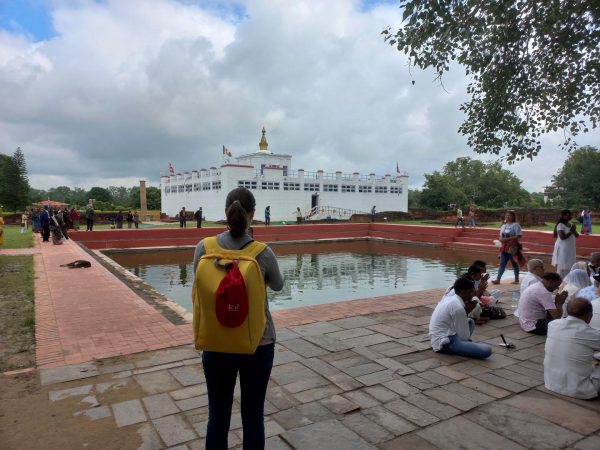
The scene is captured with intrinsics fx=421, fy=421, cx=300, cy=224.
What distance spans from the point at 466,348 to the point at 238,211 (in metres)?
3.12

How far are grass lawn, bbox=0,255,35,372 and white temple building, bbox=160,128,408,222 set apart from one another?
22.9m

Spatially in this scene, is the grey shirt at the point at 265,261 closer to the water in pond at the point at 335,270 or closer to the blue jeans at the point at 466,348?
the blue jeans at the point at 466,348

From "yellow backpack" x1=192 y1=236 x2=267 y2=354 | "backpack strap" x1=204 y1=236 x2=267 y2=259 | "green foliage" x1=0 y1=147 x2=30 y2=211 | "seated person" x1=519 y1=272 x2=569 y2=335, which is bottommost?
"seated person" x1=519 y1=272 x2=569 y2=335

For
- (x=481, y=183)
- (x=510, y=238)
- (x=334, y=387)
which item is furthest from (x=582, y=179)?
(x=334, y=387)

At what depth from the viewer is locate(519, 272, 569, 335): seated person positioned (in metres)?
4.82

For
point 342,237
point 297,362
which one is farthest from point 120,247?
point 297,362

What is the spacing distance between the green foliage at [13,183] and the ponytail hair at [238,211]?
41183mm

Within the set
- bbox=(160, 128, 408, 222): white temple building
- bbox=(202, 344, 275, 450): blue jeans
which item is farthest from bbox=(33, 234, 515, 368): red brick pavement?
bbox=(160, 128, 408, 222): white temple building

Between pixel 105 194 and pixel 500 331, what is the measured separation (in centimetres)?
6140

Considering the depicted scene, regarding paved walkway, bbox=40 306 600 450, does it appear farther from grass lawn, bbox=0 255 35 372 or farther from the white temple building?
the white temple building

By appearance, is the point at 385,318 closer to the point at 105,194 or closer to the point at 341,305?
the point at 341,305

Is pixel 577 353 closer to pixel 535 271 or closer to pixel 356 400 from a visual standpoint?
pixel 356 400

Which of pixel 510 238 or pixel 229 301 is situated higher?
pixel 229 301

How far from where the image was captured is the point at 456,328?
4.20 m
